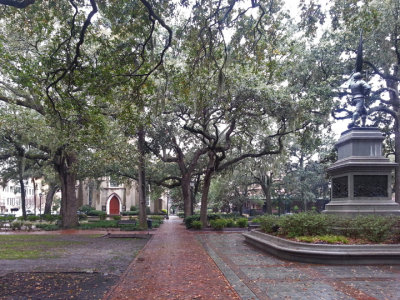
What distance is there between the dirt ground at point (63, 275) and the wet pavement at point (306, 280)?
3.05 meters

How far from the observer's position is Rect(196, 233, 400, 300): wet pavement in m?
6.90

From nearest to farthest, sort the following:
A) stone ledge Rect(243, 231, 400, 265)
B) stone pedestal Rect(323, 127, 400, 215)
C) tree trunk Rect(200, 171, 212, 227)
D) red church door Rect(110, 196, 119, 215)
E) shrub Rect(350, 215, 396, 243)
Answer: stone ledge Rect(243, 231, 400, 265), shrub Rect(350, 215, 396, 243), stone pedestal Rect(323, 127, 400, 215), tree trunk Rect(200, 171, 212, 227), red church door Rect(110, 196, 119, 215)

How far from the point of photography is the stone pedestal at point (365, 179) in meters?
12.5

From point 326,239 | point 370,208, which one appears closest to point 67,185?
point 326,239

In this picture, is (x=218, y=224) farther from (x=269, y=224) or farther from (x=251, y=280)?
(x=251, y=280)

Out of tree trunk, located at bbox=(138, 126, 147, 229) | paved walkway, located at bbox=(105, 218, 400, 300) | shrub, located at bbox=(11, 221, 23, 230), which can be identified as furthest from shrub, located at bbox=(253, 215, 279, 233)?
shrub, located at bbox=(11, 221, 23, 230)

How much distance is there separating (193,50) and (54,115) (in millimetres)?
5277

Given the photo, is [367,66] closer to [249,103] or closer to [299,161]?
[249,103]

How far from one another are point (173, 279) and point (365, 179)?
26.9 ft

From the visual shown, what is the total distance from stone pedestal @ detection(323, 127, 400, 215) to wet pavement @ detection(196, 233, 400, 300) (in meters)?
3.15

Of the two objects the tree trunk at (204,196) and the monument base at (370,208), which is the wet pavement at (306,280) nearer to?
the monument base at (370,208)

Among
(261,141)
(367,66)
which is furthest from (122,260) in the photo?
(367,66)

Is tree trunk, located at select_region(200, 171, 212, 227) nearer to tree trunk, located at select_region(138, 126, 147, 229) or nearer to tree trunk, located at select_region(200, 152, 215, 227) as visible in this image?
tree trunk, located at select_region(200, 152, 215, 227)

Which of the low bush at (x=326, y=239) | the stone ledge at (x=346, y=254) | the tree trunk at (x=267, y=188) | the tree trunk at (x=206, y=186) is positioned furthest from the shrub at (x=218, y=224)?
the tree trunk at (x=267, y=188)
